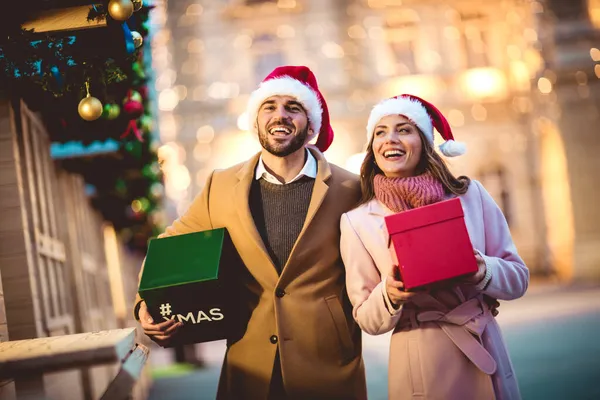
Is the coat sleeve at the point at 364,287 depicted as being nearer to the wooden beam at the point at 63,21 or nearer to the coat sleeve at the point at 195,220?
the coat sleeve at the point at 195,220

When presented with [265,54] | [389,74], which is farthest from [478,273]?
[265,54]

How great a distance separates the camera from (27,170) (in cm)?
426

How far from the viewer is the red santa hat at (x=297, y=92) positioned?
3.38 meters

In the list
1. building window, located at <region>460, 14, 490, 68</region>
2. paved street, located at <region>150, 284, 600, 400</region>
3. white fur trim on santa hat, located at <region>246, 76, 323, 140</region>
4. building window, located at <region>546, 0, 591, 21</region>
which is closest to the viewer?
white fur trim on santa hat, located at <region>246, 76, 323, 140</region>

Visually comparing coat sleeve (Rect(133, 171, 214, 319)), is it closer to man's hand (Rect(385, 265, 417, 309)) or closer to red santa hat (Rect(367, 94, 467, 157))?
red santa hat (Rect(367, 94, 467, 157))

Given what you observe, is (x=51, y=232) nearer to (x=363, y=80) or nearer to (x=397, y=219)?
(x=397, y=219)

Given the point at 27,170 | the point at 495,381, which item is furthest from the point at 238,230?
the point at 27,170

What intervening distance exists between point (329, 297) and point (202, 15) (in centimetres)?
1593

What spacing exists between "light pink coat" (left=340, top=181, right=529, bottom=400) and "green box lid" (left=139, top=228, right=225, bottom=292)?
0.58 meters

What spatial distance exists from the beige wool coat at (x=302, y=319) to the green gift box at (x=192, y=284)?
0.15 m

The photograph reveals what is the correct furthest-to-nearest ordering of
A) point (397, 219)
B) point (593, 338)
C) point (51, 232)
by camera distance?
1. point (593, 338)
2. point (51, 232)
3. point (397, 219)

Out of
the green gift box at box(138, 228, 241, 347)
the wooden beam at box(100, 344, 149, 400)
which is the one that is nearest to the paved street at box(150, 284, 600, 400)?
the green gift box at box(138, 228, 241, 347)

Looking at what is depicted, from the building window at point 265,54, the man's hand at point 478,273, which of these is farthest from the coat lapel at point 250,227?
the building window at point 265,54

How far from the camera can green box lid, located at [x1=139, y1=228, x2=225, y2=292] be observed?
269 cm
